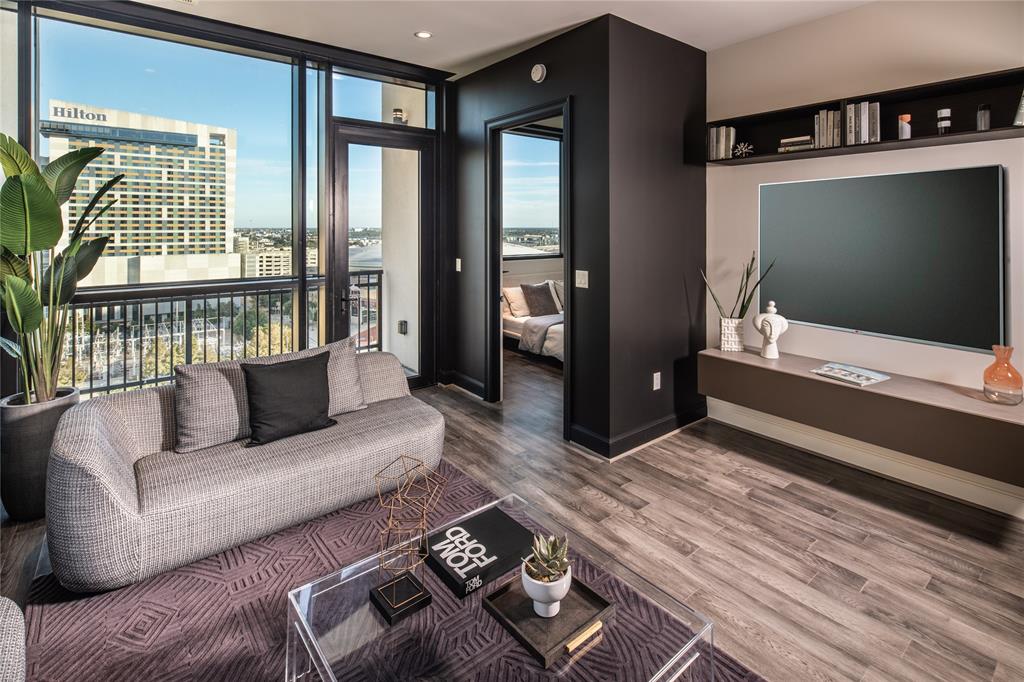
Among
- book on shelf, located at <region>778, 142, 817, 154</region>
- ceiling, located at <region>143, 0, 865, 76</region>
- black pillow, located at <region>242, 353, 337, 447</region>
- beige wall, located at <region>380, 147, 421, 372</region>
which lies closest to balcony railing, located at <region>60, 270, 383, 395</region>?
beige wall, located at <region>380, 147, 421, 372</region>

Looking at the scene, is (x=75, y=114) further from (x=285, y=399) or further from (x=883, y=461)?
(x=883, y=461)

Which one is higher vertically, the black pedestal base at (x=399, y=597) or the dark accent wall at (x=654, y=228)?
the dark accent wall at (x=654, y=228)

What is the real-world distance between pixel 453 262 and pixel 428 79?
1.54m

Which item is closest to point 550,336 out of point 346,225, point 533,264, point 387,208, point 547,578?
point 533,264

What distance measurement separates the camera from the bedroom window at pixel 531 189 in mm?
6520

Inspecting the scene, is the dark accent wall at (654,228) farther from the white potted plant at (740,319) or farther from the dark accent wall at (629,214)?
the white potted plant at (740,319)

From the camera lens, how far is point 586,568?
1.76 metres

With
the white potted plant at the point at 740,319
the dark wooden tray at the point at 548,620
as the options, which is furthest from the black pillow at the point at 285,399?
the white potted plant at the point at 740,319

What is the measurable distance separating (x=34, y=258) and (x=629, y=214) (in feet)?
11.2

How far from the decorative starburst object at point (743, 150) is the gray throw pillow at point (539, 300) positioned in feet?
10.2

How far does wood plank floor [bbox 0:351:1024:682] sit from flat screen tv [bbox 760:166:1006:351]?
36.9 inches

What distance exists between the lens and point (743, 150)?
3.58 metres

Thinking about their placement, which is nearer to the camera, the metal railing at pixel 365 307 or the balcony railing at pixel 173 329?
the balcony railing at pixel 173 329

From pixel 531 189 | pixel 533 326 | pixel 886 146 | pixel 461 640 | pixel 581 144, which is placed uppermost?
pixel 531 189
